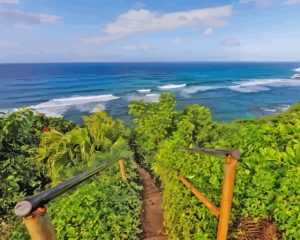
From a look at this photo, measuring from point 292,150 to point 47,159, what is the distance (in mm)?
5648

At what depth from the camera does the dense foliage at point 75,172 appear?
3125 mm

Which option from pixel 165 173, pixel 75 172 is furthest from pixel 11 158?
pixel 165 173

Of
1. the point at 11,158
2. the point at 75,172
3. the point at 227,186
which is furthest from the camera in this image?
the point at 75,172

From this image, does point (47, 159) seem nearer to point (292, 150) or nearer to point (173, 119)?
point (173, 119)

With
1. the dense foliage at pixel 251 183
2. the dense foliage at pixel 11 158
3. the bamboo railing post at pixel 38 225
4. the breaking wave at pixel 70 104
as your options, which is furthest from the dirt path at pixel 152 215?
the breaking wave at pixel 70 104

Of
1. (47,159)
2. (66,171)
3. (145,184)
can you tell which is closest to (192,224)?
(145,184)

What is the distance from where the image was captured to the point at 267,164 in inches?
86.4

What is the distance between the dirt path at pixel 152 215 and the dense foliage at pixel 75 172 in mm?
175

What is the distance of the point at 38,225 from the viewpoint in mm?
769

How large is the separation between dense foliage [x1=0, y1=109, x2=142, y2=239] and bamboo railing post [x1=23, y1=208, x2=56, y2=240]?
90.2 inches

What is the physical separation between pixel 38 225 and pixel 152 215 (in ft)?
12.2

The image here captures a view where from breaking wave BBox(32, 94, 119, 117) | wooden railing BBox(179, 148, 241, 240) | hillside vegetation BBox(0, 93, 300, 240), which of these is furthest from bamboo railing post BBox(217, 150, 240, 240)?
breaking wave BBox(32, 94, 119, 117)

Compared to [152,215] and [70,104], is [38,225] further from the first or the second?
[70,104]

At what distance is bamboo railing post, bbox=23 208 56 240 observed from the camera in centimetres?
75
